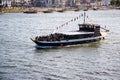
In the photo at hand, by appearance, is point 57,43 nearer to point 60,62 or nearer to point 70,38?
point 70,38

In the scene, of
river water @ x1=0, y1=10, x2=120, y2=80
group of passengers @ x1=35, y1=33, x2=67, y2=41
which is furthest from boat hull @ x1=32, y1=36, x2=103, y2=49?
river water @ x1=0, y1=10, x2=120, y2=80

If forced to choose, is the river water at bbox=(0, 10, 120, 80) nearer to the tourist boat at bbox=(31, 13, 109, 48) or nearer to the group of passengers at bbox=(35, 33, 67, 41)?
the tourist boat at bbox=(31, 13, 109, 48)

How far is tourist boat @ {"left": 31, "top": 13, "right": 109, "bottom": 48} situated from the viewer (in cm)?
5788

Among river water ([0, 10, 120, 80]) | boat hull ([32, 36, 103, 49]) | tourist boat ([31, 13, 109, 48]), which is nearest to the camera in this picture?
river water ([0, 10, 120, 80])

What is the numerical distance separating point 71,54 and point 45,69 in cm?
1056

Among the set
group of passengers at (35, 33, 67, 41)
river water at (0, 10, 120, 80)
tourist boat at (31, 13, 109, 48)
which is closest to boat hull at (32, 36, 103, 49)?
tourist boat at (31, 13, 109, 48)

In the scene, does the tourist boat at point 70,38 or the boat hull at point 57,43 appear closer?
the boat hull at point 57,43

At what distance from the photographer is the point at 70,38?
61.2 meters

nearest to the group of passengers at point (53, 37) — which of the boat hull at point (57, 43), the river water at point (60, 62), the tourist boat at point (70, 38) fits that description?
the tourist boat at point (70, 38)

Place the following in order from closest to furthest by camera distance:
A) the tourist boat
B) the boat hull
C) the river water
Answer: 1. the river water
2. the boat hull
3. the tourist boat

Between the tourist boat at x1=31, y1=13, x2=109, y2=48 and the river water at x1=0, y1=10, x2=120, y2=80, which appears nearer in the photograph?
the river water at x1=0, y1=10, x2=120, y2=80

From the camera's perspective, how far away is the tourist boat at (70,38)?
2279 inches

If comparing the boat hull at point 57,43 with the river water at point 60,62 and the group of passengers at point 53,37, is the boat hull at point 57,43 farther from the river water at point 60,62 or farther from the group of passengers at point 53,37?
the river water at point 60,62

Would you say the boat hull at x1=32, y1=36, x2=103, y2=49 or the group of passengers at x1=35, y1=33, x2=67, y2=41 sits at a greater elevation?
the group of passengers at x1=35, y1=33, x2=67, y2=41
